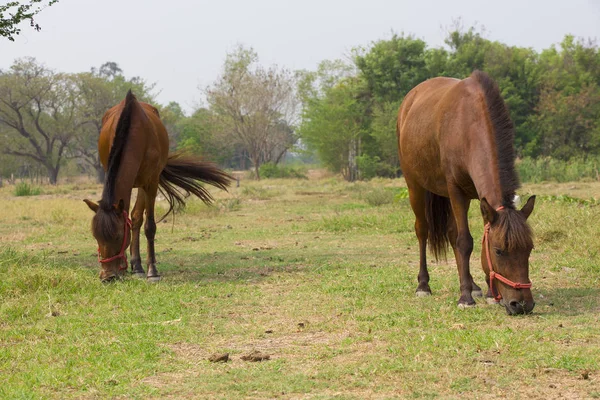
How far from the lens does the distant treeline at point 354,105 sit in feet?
125

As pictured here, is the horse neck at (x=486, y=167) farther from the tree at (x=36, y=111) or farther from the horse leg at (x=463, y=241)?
the tree at (x=36, y=111)

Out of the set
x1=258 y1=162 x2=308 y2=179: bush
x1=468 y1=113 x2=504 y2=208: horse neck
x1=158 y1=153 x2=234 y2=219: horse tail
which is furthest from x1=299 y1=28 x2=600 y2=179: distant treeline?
x1=468 y1=113 x2=504 y2=208: horse neck

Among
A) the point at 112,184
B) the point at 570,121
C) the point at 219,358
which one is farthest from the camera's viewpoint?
the point at 570,121

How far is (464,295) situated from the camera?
6.05 meters

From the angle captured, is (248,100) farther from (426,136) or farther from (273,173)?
(426,136)

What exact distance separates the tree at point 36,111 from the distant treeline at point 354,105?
0.24 feet

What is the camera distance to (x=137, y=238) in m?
8.79

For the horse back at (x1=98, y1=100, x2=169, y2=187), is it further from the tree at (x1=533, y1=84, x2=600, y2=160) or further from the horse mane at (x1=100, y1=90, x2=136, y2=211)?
the tree at (x1=533, y1=84, x2=600, y2=160)

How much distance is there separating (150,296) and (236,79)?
142 feet

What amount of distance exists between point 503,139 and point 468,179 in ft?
1.66

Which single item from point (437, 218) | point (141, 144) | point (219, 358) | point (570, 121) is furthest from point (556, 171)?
→ point (219, 358)

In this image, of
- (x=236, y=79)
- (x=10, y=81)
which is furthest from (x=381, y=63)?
(x=10, y=81)

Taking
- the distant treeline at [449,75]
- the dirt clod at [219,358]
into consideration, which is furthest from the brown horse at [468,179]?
the distant treeline at [449,75]

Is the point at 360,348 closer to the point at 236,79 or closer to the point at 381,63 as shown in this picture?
the point at 381,63
